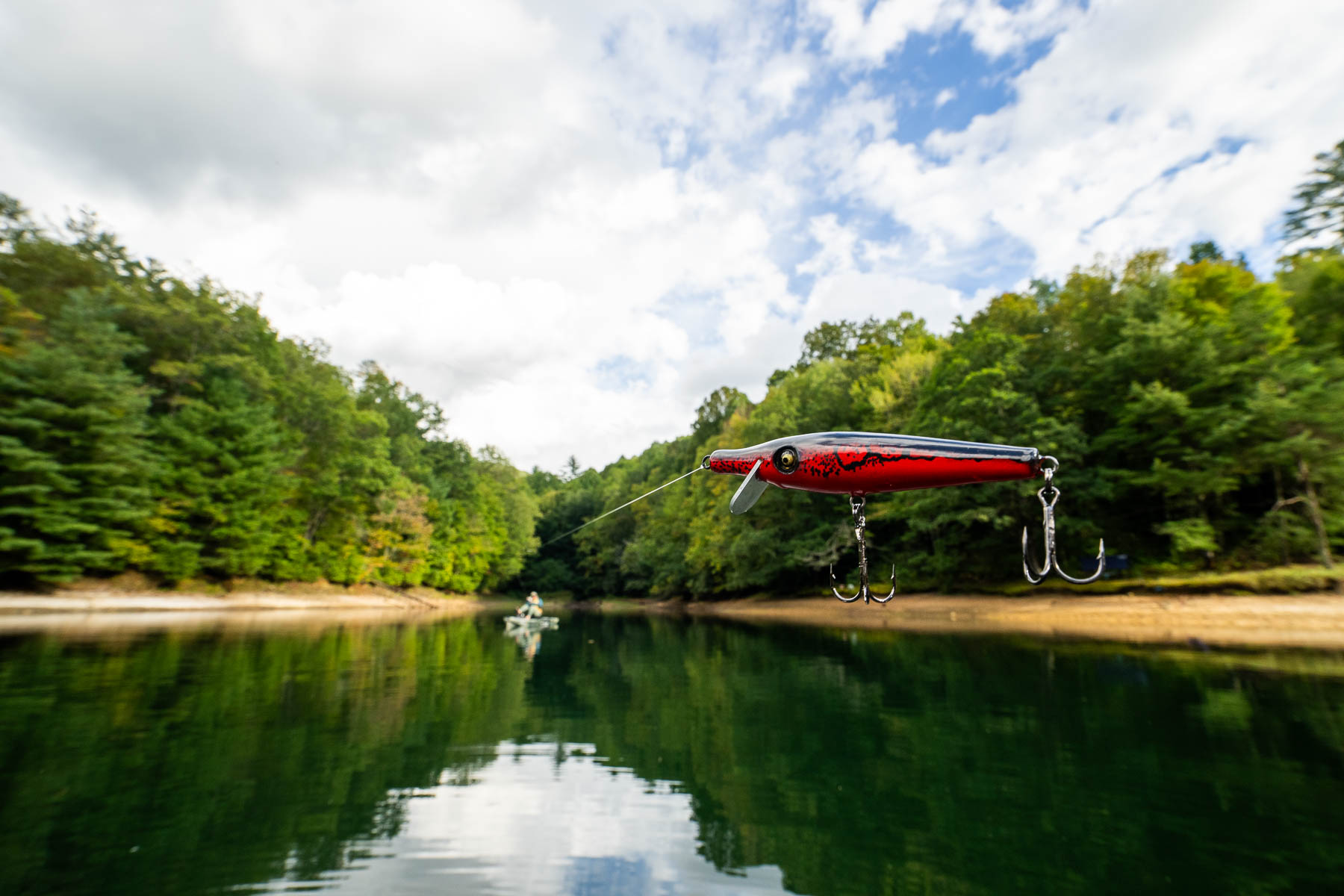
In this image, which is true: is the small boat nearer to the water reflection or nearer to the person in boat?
the water reflection

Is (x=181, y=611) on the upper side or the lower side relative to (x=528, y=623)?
upper

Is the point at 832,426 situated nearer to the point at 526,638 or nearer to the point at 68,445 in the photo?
the point at 526,638

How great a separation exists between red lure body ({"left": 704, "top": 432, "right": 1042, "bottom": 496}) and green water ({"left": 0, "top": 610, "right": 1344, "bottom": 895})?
4327 millimetres

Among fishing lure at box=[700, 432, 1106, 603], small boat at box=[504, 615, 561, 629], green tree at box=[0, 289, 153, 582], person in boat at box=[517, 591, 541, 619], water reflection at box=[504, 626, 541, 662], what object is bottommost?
water reflection at box=[504, 626, 541, 662]

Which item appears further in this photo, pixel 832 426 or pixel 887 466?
pixel 832 426

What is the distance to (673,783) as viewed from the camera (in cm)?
670

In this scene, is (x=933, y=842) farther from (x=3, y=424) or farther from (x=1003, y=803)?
(x=3, y=424)

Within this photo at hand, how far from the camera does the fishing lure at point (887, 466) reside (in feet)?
3.76

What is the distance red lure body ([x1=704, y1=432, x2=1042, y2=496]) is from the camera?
3.79ft

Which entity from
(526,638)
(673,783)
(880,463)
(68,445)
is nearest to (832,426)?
(526,638)

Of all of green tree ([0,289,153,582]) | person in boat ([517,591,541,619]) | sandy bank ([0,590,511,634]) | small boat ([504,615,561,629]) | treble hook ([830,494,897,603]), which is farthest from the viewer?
person in boat ([517,591,541,619])

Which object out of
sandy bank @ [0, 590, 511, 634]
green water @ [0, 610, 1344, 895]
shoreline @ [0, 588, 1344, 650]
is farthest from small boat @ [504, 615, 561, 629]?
green water @ [0, 610, 1344, 895]

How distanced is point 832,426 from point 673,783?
33436 millimetres

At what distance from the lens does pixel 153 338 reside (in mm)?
32750
